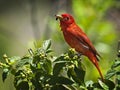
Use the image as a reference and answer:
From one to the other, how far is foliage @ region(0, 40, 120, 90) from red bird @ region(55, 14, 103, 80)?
1.06 metres

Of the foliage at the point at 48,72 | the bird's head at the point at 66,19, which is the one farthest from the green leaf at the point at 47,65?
the bird's head at the point at 66,19

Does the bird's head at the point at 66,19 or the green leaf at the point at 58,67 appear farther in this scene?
the bird's head at the point at 66,19

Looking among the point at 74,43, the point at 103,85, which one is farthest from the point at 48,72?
the point at 74,43

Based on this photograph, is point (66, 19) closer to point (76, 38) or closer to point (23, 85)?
point (76, 38)

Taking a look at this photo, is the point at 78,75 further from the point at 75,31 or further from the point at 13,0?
the point at 13,0

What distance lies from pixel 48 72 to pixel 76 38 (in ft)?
4.61

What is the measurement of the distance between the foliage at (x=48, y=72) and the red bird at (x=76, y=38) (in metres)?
1.06

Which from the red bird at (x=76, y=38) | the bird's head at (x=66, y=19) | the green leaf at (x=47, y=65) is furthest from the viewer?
the bird's head at (x=66, y=19)

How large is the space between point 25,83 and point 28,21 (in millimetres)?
6787

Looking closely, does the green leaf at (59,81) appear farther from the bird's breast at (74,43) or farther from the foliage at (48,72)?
the bird's breast at (74,43)

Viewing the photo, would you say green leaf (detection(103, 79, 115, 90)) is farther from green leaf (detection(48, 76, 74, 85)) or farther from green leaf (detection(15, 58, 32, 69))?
green leaf (detection(15, 58, 32, 69))

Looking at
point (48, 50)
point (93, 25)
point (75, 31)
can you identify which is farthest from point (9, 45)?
point (48, 50)

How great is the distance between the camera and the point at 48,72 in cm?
260

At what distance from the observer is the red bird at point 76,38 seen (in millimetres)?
3762
